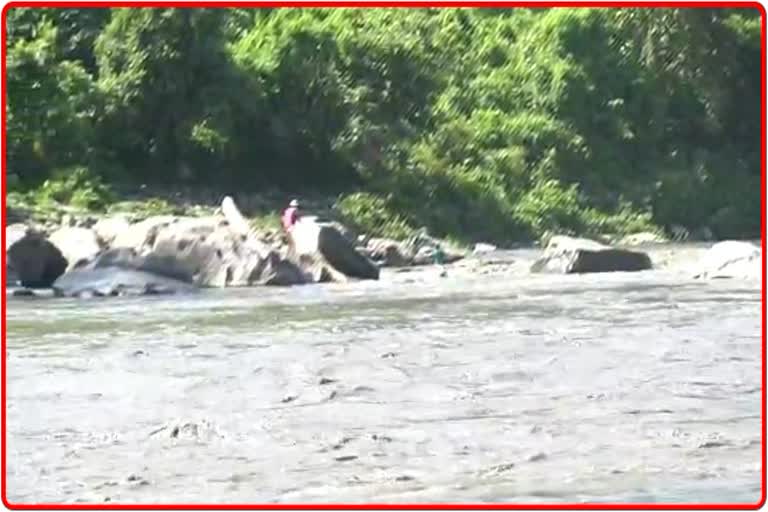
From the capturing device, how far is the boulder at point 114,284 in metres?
17.8

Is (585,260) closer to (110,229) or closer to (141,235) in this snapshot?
(141,235)

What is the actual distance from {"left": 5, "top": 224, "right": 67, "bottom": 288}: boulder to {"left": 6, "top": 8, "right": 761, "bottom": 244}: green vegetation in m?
6.56

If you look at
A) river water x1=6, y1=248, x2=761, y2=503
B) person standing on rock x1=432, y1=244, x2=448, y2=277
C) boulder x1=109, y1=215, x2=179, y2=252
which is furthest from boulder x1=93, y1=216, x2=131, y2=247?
river water x1=6, y1=248, x2=761, y2=503

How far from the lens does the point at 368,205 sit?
2941 cm

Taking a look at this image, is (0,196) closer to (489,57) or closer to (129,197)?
(129,197)

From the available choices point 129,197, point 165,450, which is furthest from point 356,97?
point 165,450

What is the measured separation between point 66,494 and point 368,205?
882 inches

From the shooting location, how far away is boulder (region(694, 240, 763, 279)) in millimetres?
19250

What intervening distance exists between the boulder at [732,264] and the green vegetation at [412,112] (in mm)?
8923

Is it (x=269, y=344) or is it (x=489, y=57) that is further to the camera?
(x=489, y=57)

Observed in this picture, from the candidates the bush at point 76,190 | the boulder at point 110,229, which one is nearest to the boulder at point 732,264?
the boulder at point 110,229

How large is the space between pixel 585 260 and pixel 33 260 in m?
6.11

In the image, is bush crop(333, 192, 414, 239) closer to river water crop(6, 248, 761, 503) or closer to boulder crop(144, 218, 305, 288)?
boulder crop(144, 218, 305, 288)

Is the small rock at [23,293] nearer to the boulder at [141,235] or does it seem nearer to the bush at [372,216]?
the boulder at [141,235]
